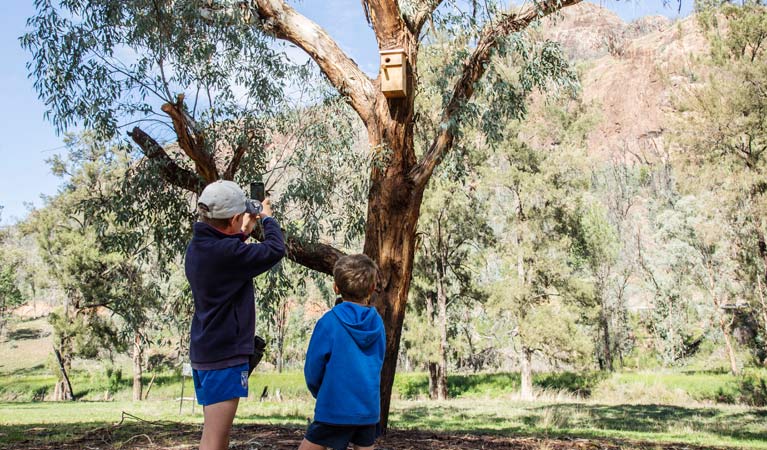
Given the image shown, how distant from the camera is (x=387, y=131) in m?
5.02

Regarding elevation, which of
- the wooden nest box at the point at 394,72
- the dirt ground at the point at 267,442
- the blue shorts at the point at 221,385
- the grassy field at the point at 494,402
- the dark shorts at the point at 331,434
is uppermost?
the wooden nest box at the point at 394,72

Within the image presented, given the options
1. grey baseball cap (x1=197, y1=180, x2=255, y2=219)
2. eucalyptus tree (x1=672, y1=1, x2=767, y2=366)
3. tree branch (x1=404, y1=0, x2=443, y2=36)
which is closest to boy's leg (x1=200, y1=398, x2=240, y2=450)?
grey baseball cap (x1=197, y1=180, x2=255, y2=219)

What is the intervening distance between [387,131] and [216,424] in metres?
3.48

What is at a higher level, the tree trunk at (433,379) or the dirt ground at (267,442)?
the dirt ground at (267,442)

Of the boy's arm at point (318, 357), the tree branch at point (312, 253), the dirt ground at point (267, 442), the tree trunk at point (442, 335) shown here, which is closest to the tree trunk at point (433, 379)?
the tree trunk at point (442, 335)

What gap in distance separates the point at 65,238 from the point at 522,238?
50.6 ft

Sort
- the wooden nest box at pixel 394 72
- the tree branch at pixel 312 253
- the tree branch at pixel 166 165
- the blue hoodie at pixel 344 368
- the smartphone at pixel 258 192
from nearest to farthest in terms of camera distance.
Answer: the blue hoodie at pixel 344 368 < the smartphone at pixel 258 192 < the wooden nest box at pixel 394 72 < the tree branch at pixel 312 253 < the tree branch at pixel 166 165

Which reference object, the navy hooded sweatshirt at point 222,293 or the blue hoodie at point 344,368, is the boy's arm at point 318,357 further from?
the navy hooded sweatshirt at point 222,293

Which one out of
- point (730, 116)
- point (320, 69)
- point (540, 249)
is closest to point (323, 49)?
point (320, 69)

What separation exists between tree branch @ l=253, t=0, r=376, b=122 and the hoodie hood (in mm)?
3295

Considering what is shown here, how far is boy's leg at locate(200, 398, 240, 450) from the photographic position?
1948 mm

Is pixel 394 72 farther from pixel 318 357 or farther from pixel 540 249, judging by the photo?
pixel 540 249

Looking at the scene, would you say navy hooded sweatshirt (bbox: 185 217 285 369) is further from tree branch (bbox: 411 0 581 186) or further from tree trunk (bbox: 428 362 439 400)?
tree trunk (bbox: 428 362 439 400)

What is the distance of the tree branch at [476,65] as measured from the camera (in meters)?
5.11
